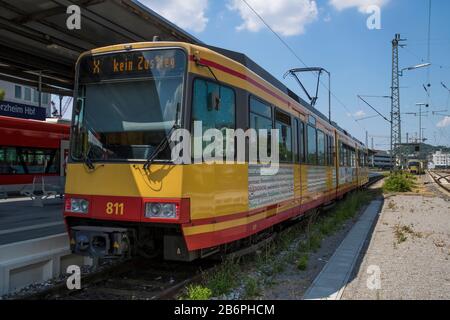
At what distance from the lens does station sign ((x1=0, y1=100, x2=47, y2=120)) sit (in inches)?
747

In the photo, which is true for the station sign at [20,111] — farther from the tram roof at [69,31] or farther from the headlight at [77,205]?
the headlight at [77,205]

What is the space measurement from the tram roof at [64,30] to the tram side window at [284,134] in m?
3.64

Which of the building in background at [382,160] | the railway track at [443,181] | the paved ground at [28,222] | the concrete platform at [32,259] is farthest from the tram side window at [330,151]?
the building in background at [382,160]

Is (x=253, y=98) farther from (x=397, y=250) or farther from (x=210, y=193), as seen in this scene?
(x=397, y=250)

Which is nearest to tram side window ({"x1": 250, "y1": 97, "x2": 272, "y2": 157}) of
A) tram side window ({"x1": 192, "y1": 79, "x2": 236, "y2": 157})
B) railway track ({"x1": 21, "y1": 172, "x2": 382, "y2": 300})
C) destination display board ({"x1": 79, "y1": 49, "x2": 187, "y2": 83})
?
tram side window ({"x1": 192, "y1": 79, "x2": 236, "y2": 157})

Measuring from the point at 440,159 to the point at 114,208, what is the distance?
146412 millimetres

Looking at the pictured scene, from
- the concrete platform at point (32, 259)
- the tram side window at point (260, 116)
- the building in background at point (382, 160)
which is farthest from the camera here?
the building in background at point (382, 160)

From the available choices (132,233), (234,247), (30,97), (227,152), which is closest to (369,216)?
(234,247)

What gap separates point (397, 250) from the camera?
915 centimetres

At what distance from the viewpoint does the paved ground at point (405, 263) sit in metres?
6.18

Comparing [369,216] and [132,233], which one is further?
[369,216]

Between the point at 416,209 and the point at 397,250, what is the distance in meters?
9.30
